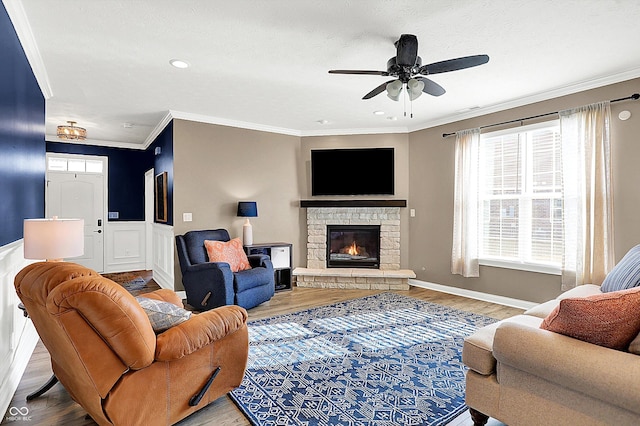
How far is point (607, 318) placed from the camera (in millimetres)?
1520

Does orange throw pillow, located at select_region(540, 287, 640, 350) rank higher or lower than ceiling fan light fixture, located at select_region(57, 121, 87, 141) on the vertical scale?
lower

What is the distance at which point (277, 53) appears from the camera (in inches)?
120

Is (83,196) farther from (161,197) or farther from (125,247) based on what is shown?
(161,197)

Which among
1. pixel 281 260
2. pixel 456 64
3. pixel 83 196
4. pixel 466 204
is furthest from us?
pixel 83 196

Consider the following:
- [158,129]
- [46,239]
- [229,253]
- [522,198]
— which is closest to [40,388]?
[46,239]

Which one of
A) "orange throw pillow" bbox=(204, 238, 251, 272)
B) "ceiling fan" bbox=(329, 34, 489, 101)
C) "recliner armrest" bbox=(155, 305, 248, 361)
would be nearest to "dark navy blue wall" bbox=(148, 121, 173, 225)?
"orange throw pillow" bbox=(204, 238, 251, 272)

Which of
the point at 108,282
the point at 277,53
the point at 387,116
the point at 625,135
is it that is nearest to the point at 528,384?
the point at 108,282

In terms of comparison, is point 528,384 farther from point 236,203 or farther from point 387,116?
point 236,203

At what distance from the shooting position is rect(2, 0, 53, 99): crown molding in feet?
7.59

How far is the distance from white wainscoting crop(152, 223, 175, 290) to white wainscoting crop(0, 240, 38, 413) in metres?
2.12

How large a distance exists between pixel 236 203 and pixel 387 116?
2593mm

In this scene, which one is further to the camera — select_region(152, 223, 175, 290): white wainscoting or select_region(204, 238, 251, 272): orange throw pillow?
select_region(152, 223, 175, 290): white wainscoting

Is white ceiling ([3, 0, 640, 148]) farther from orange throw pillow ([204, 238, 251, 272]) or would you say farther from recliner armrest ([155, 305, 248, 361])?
recliner armrest ([155, 305, 248, 361])

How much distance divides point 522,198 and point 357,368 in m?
3.14
